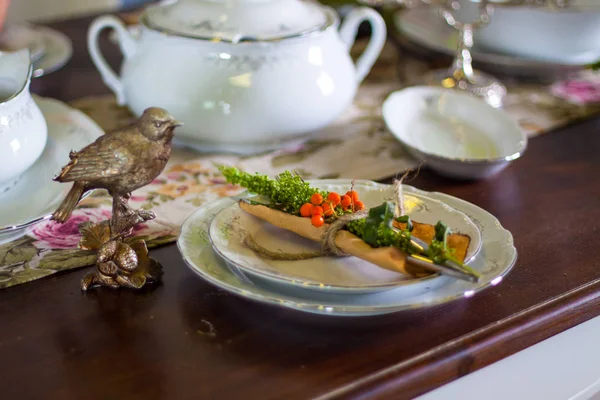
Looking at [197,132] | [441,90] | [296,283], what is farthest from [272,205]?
[441,90]

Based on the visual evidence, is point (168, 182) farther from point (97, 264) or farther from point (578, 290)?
point (578, 290)

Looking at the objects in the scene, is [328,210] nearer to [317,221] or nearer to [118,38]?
[317,221]

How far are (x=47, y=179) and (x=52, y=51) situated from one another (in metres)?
0.37

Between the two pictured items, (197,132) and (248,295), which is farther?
(197,132)

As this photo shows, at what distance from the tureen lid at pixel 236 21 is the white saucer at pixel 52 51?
0.77 feet

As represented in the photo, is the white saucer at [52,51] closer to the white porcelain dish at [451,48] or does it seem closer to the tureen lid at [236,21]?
the tureen lid at [236,21]

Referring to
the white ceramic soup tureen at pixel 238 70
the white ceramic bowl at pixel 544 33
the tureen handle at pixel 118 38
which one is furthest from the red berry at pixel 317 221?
the white ceramic bowl at pixel 544 33

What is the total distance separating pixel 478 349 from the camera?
0.42m

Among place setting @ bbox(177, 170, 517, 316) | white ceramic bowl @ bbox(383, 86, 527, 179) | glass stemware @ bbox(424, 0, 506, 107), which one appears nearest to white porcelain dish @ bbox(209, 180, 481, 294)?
place setting @ bbox(177, 170, 517, 316)

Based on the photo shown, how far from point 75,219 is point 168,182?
3.8 inches

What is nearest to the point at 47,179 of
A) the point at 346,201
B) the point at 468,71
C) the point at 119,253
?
the point at 119,253

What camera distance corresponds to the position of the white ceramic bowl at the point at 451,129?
61 cm

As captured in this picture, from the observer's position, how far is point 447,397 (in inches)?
16.6

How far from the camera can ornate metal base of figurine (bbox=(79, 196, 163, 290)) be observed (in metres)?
0.45
